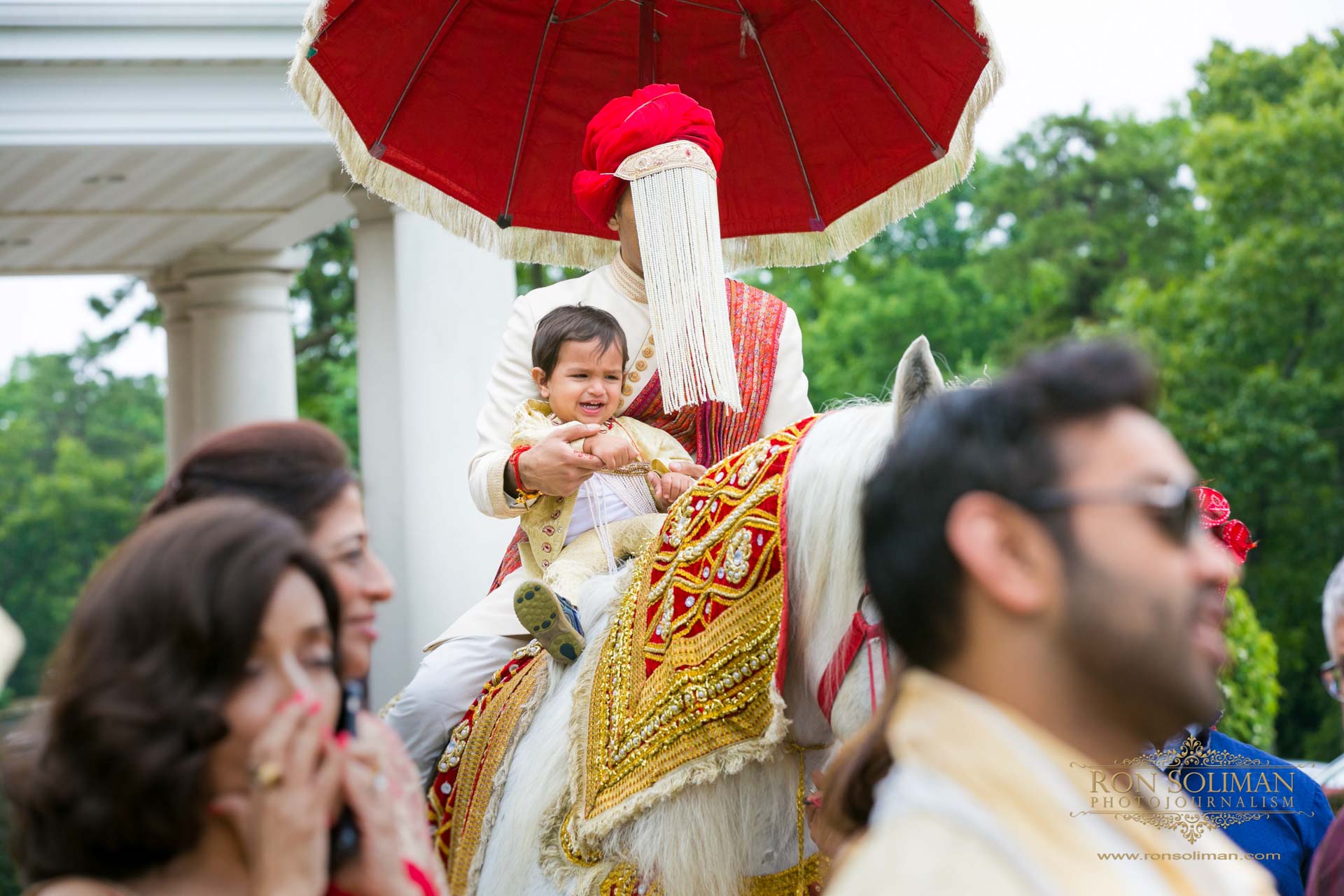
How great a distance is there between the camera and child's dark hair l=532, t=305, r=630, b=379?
333cm

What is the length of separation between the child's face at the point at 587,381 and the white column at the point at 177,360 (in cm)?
901

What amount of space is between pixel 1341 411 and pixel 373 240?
15.5 metres

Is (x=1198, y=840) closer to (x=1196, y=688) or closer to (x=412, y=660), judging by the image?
(x=1196, y=688)

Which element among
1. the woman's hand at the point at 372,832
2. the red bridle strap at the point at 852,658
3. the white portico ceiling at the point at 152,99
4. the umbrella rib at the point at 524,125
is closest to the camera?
the woman's hand at the point at 372,832

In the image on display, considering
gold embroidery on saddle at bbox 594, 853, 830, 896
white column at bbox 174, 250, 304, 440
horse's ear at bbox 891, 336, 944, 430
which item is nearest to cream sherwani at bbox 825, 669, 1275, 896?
horse's ear at bbox 891, 336, 944, 430

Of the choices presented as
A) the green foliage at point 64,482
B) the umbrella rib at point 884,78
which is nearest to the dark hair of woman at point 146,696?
the umbrella rib at point 884,78

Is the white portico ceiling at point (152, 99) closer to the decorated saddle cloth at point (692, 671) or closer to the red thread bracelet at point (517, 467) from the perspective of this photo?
the red thread bracelet at point (517, 467)

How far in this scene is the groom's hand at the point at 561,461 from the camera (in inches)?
120

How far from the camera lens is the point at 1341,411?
19984 mm

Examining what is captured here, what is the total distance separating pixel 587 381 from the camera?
3332mm

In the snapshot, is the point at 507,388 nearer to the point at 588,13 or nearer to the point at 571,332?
the point at 571,332

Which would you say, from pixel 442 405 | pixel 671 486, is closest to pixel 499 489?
pixel 671 486

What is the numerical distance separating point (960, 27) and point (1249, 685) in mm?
9923

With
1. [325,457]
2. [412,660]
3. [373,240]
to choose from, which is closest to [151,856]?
[325,457]
